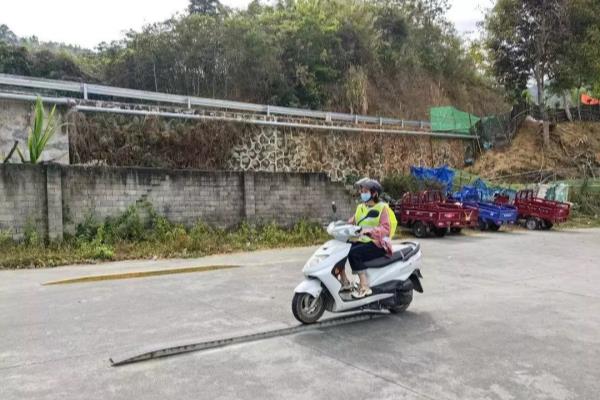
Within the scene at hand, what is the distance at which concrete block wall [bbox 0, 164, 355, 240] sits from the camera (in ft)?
38.8

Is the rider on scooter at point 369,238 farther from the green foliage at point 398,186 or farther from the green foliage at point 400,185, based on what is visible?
the green foliage at point 398,186

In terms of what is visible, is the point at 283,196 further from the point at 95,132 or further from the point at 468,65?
the point at 468,65

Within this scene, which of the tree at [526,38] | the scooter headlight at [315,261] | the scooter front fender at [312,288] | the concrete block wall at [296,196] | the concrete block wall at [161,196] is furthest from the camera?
the tree at [526,38]

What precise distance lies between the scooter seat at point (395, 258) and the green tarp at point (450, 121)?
797 inches

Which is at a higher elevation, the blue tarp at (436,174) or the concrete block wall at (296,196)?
the blue tarp at (436,174)

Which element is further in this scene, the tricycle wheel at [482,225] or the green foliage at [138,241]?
the tricycle wheel at [482,225]

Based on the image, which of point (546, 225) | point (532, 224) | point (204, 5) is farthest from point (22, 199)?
A: point (204, 5)

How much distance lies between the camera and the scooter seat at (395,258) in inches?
246

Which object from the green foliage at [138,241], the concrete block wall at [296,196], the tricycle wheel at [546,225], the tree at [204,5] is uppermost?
the tree at [204,5]

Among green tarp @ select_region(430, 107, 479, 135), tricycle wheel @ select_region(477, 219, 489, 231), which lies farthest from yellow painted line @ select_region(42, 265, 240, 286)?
green tarp @ select_region(430, 107, 479, 135)

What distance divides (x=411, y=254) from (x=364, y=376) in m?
2.68

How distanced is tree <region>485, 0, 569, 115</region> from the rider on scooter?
24.8m

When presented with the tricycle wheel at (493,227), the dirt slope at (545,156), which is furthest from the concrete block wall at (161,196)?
the dirt slope at (545,156)

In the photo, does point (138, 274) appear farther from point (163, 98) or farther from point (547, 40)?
point (547, 40)
